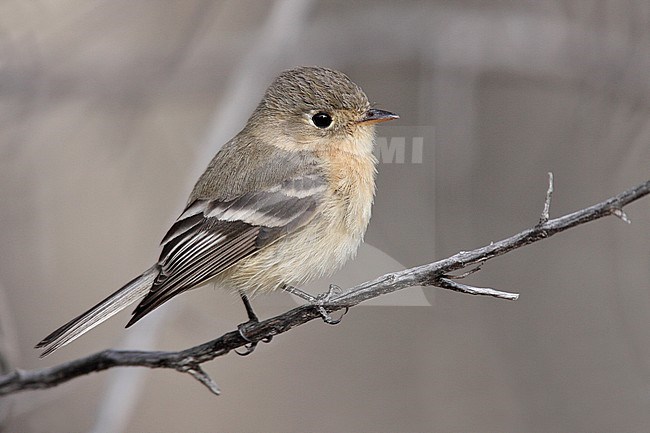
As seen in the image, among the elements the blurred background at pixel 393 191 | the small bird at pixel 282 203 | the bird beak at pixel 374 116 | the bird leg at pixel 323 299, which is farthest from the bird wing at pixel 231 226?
the blurred background at pixel 393 191

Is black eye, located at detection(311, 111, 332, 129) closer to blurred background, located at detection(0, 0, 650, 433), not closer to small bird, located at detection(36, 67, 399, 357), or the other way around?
small bird, located at detection(36, 67, 399, 357)

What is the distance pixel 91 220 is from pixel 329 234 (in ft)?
9.06

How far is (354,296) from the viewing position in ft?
7.93

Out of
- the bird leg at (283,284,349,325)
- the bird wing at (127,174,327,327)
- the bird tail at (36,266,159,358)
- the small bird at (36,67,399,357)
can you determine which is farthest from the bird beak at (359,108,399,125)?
the bird tail at (36,266,159,358)

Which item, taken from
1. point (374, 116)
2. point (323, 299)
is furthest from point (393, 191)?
point (323, 299)

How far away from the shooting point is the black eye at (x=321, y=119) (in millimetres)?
3479

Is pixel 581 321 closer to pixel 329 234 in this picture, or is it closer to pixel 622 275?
pixel 622 275

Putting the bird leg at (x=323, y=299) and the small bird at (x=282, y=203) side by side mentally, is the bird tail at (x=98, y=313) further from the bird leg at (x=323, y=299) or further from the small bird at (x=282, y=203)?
the bird leg at (x=323, y=299)

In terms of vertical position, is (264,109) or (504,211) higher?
(264,109)

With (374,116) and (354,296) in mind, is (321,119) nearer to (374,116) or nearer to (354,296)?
(374,116)

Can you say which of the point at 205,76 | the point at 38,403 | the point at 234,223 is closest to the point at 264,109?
the point at 234,223

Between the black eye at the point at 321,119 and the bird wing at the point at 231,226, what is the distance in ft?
1.09

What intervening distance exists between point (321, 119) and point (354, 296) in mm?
1237

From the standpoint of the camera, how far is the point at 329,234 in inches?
126
